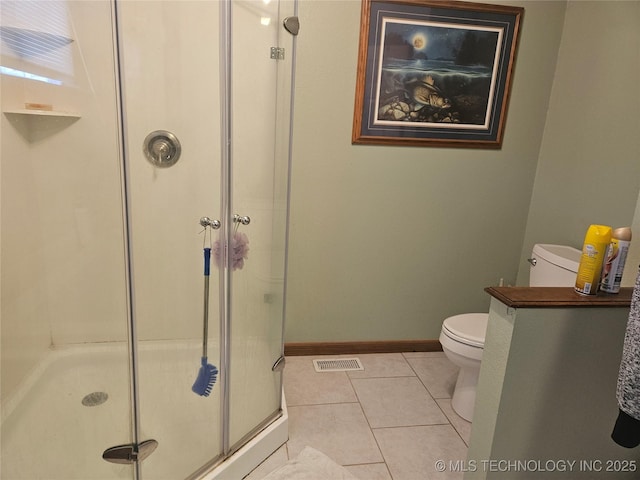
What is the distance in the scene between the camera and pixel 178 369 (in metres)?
1.75

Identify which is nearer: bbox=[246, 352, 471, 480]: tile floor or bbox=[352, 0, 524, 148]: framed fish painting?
bbox=[246, 352, 471, 480]: tile floor

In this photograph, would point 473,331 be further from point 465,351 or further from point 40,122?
point 40,122

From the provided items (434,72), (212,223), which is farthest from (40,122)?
(434,72)

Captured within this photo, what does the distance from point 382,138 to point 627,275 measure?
1.31 metres

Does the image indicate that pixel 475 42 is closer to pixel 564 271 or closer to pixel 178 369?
pixel 564 271

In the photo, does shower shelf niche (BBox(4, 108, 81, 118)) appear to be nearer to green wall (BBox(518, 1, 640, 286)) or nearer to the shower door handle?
the shower door handle

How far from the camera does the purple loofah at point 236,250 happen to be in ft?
5.53

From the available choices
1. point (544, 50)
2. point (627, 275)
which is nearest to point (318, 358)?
point (627, 275)

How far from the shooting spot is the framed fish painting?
2.18 metres

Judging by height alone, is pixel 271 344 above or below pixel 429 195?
below

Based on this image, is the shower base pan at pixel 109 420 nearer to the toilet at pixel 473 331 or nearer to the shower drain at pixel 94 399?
the shower drain at pixel 94 399

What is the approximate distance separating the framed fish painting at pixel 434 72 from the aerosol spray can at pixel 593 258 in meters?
1.25

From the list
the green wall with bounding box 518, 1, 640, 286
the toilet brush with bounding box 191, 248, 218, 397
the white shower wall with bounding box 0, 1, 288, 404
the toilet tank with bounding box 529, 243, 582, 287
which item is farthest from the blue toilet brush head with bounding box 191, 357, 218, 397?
the green wall with bounding box 518, 1, 640, 286

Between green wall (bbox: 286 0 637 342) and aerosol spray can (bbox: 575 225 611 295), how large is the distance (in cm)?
108
